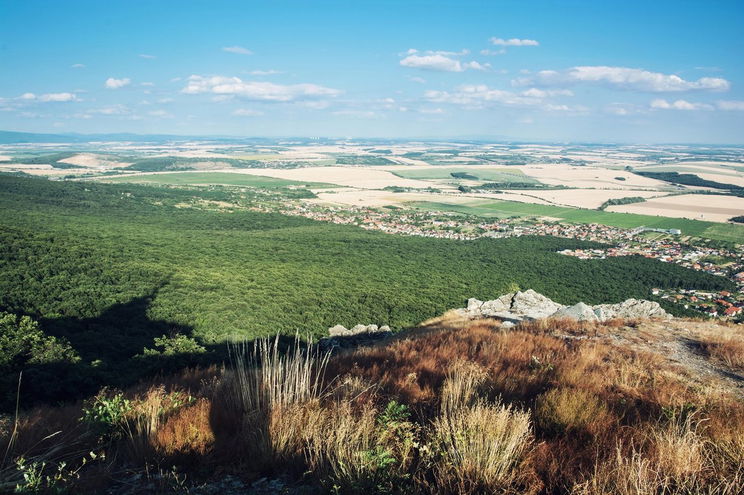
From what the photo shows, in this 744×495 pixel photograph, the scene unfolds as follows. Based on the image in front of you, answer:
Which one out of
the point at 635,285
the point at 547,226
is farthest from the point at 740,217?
the point at 635,285

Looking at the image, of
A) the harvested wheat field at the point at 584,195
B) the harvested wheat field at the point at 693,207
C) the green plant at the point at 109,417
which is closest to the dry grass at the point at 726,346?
the green plant at the point at 109,417

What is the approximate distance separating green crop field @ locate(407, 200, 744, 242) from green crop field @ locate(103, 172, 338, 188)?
48518mm

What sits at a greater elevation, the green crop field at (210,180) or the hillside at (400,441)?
the green crop field at (210,180)

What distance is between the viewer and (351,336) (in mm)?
21953

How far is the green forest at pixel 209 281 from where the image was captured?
53.8 ft

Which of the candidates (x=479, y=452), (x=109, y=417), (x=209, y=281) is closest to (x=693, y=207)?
(x=209, y=281)

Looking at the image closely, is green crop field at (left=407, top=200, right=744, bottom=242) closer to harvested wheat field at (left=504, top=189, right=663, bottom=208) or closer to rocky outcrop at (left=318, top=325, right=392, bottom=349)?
harvested wheat field at (left=504, top=189, right=663, bottom=208)

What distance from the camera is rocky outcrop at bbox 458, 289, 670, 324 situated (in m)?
19.6

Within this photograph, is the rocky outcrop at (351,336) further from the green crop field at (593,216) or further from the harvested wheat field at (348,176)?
the harvested wheat field at (348,176)

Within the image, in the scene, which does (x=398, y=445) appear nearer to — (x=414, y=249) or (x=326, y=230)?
(x=414, y=249)

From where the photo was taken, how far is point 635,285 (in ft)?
134

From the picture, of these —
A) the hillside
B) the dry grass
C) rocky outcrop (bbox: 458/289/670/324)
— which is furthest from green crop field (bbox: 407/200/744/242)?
the hillside

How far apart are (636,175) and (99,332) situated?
174578mm

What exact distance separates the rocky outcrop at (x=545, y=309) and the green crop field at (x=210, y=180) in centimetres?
10108
